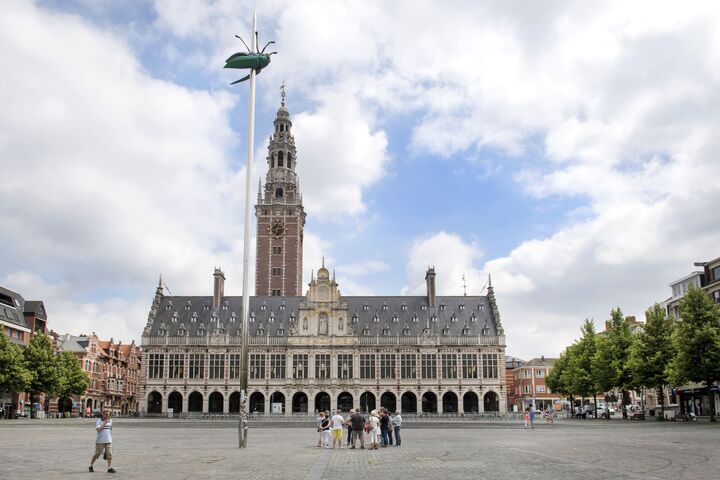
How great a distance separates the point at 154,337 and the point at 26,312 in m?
16.7

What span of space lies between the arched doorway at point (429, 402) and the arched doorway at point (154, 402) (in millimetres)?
36310

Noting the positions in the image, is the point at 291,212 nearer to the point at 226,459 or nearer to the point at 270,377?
the point at 270,377

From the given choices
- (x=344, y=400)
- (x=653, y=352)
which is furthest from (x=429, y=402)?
(x=653, y=352)

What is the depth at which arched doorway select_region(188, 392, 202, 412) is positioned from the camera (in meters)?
95.0

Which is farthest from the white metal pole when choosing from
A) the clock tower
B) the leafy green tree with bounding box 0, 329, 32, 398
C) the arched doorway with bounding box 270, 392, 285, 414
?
the clock tower

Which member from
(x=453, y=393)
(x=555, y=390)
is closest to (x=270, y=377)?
(x=453, y=393)

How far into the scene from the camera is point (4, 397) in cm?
8206

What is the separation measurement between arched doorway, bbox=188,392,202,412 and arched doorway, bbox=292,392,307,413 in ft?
42.3

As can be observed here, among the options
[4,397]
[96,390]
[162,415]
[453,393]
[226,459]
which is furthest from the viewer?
[96,390]

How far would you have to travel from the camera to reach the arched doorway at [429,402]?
311ft

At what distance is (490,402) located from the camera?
9519 cm

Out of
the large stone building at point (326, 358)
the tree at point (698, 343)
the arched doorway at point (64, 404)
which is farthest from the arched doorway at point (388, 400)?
the tree at point (698, 343)

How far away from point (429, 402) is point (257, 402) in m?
23.7

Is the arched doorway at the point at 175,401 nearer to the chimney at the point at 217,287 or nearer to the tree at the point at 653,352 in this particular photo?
the chimney at the point at 217,287
